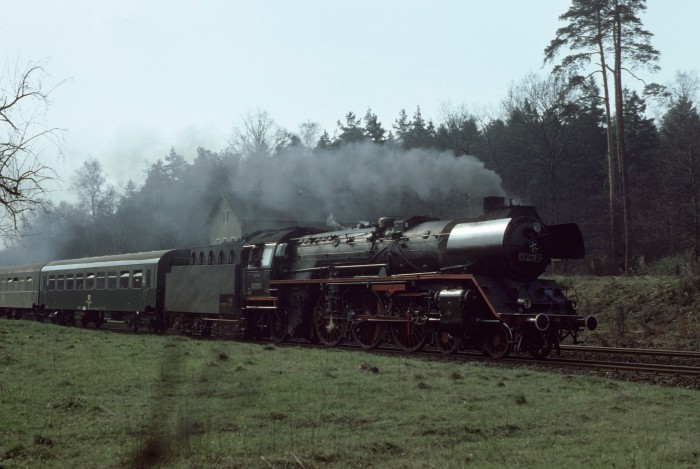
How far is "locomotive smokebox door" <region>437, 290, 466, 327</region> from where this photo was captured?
15625 mm

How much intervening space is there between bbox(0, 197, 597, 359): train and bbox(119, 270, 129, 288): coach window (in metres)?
0.04

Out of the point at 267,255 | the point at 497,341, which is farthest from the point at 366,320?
the point at 267,255

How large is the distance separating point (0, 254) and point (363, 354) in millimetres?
75529

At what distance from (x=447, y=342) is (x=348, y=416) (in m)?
8.53

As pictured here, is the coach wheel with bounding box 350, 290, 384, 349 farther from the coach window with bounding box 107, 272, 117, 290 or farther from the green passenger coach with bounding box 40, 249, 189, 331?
the coach window with bounding box 107, 272, 117, 290

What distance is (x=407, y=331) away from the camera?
712 inches

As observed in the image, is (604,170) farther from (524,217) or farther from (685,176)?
(524,217)

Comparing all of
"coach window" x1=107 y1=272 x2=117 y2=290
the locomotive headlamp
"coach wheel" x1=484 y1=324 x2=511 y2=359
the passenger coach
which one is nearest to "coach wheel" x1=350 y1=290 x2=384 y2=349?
"coach wheel" x1=484 y1=324 x2=511 y2=359

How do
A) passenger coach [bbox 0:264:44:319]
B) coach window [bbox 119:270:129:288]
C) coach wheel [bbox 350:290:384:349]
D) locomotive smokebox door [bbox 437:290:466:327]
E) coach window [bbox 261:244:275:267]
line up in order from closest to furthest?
locomotive smokebox door [bbox 437:290:466:327] → coach wheel [bbox 350:290:384:349] → coach window [bbox 261:244:275:267] → coach window [bbox 119:270:129:288] → passenger coach [bbox 0:264:44:319]

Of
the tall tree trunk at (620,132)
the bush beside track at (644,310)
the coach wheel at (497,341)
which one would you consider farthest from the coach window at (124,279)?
the tall tree trunk at (620,132)

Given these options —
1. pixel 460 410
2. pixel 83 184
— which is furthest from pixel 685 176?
pixel 83 184

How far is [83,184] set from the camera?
267ft

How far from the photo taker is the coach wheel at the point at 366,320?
62.4 ft

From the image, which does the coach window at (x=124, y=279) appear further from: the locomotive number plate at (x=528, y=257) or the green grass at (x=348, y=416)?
the locomotive number plate at (x=528, y=257)
